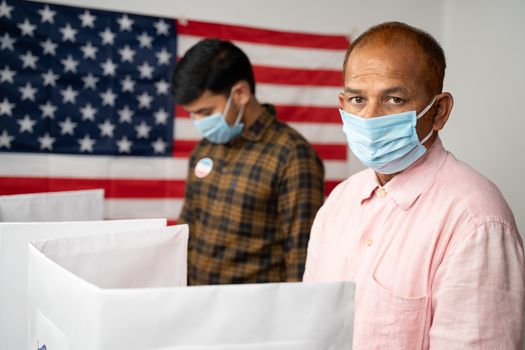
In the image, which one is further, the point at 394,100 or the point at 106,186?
the point at 106,186

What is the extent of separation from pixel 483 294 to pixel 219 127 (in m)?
1.23

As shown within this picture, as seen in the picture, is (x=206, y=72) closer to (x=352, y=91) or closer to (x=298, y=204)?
(x=298, y=204)

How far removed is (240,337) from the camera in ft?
1.94

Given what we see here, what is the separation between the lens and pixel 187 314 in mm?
574

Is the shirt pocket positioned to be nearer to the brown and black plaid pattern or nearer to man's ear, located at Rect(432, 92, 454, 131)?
man's ear, located at Rect(432, 92, 454, 131)

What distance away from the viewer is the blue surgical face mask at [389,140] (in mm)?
1085

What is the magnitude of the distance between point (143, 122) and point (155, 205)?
41 centimetres

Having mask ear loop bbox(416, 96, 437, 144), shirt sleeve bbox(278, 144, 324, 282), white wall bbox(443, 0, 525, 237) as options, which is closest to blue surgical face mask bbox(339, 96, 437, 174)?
mask ear loop bbox(416, 96, 437, 144)

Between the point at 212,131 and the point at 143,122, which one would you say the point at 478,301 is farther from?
the point at 143,122

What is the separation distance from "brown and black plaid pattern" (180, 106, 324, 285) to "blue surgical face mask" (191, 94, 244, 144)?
4 centimetres

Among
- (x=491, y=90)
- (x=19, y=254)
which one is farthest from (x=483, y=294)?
(x=491, y=90)

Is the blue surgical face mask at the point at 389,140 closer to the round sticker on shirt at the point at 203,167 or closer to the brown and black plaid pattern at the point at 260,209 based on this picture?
the brown and black plaid pattern at the point at 260,209

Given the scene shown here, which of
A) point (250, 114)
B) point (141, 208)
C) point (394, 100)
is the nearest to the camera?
point (394, 100)

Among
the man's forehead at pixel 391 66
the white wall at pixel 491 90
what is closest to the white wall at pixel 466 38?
the white wall at pixel 491 90
